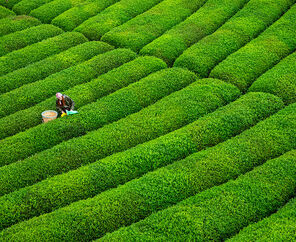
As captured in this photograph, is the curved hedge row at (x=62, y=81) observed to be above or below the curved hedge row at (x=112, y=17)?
below

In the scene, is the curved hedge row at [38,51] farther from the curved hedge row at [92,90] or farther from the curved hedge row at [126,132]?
the curved hedge row at [126,132]

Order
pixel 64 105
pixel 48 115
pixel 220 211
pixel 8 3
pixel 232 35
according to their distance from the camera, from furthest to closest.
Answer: pixel 8 3 → pixel 232 35 → pixel 48 115 → pixel 64 105 → pixel 220 211

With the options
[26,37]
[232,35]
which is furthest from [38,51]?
[232,35]

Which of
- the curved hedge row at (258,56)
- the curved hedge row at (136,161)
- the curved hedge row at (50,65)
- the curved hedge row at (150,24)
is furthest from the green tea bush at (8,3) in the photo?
the curved hedge row at (136,161)

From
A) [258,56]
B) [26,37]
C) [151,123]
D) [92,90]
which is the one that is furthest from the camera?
[26,37]

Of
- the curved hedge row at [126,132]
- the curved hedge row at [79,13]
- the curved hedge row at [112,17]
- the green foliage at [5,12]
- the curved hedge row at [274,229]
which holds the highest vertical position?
the green foliage at [5,12]

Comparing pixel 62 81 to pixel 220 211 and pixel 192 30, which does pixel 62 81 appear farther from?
pixel 220 211
